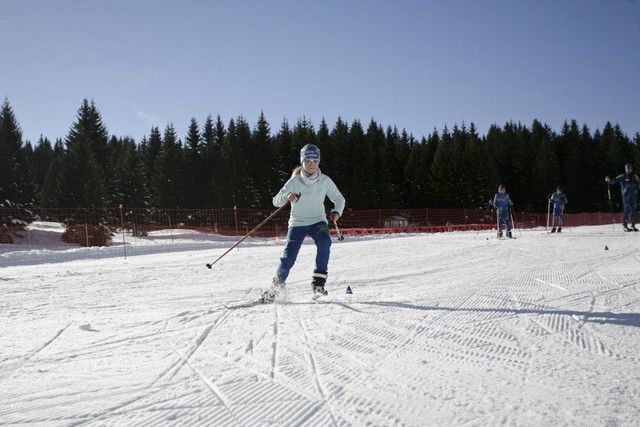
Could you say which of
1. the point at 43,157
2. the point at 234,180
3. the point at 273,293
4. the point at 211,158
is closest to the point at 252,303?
the point at 273,293

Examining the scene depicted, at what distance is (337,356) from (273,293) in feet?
7.01

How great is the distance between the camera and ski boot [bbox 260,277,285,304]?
14.8 ft

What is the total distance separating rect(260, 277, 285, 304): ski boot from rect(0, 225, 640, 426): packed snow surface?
0.28 metres

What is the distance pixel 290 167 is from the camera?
49812mm

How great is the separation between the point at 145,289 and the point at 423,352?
4.44m

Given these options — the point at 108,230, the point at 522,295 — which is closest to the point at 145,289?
the point at 522,295

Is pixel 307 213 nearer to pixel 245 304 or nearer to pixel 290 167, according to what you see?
pixel 245 304

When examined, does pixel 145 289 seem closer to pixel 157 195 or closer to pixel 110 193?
pixel 157 195

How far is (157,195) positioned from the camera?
4619 centimetres

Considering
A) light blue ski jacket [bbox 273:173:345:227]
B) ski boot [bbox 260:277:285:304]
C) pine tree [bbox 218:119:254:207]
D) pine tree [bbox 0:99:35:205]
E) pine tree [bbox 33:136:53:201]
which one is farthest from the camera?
pine tree [bbox 33:136:53:201]

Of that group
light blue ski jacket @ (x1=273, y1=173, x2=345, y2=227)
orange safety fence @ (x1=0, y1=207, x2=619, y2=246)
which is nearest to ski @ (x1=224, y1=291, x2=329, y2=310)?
light blue ski jacket @ (x1=273, y1=173, x2=345, y2=227)

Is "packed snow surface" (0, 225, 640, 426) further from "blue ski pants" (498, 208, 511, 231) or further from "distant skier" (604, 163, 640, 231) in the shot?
"distant skier" (604, 163, 640, 231)

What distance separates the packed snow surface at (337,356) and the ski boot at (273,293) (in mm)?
284

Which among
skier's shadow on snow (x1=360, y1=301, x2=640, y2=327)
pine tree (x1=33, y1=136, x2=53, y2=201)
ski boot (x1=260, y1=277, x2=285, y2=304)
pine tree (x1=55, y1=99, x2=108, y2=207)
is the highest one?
pine tree (x1=33, y1=136, x2=53, y2=201)
